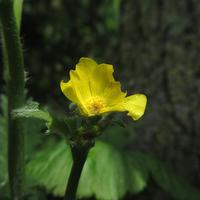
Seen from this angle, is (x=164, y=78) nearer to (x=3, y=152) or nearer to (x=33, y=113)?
(x=3, y=152)

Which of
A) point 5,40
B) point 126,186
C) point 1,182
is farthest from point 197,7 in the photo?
point 5,40

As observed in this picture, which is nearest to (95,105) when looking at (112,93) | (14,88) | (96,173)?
(112,93)

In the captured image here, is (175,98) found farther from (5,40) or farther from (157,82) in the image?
(5,40)

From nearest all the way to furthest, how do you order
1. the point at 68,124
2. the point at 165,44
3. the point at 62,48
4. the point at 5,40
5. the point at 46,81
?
the point at 68,124, the point at 5,40, the point at 165,44, the point at 46,81, the point at 62,48

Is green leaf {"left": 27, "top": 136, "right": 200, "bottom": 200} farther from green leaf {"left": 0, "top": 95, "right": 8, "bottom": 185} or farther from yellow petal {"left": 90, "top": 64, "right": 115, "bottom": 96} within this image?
yellow petal {"left": 90, "top": 64, "right": 115, "bottom": 96}

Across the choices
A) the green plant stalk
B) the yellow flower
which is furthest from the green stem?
the green plant stalk

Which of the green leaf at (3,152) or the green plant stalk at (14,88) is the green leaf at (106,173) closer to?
the green leaf at (3,152)

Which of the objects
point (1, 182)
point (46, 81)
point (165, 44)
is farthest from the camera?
point (46, 81)
